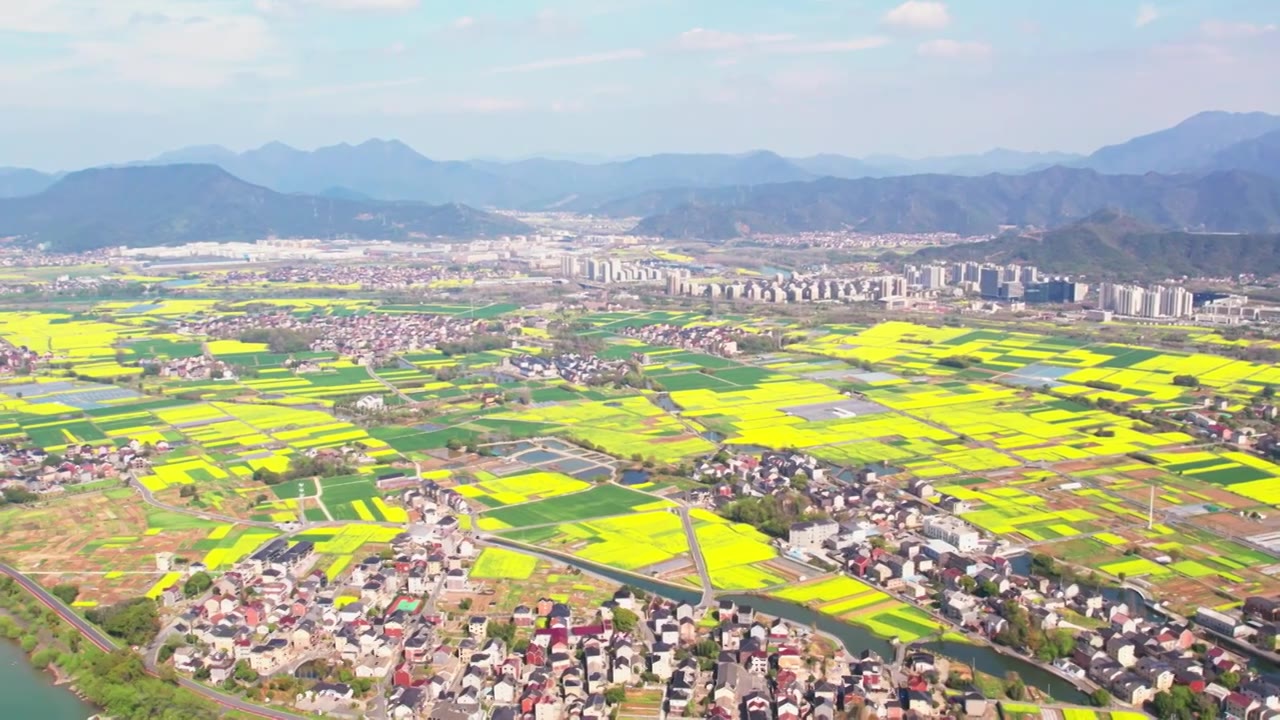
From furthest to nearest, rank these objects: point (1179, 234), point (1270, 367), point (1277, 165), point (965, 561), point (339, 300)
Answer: point (1277, 165) < point (1179, 234) < point (339, 300) < point (1270, 367) < point (965, 561)

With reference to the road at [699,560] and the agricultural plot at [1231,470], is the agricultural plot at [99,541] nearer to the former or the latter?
the road at [699,560]

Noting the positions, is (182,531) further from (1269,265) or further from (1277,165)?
(1277,165)

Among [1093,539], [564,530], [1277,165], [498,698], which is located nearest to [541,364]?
[564,530]

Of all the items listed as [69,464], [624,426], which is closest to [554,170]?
[624,426]

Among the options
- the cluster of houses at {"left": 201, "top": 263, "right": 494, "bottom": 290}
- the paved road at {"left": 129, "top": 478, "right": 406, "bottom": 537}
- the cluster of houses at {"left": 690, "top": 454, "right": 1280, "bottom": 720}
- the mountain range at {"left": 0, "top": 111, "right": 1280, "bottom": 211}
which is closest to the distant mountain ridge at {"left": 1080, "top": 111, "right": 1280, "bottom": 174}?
the mountain range at {"left": 0, "top": 111, "right": 1280, "bottom": 211}

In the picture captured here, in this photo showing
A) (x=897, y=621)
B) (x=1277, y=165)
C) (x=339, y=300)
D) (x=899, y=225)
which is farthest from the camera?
(x=1277, y=165)

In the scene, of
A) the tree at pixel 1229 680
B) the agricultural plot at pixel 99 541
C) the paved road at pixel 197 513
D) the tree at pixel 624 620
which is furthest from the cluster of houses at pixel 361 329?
the tree at pixel 1229 680

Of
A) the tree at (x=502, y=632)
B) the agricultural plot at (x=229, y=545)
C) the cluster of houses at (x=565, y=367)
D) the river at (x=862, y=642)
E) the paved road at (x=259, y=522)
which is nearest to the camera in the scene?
the river at (x=862, y=642)
